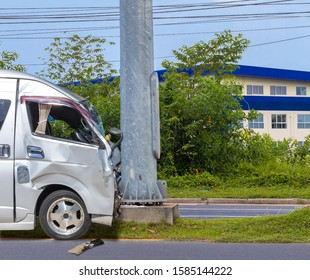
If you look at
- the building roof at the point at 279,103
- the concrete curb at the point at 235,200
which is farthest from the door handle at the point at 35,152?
the building roof at the point at 279,103

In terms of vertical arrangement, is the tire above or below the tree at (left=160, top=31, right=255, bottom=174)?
below

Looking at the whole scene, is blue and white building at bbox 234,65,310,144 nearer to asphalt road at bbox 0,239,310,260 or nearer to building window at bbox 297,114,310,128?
building window at bbox 297,114,310,128

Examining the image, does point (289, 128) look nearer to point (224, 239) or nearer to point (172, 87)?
point (172, 87)

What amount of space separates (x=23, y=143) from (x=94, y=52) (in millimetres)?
28076

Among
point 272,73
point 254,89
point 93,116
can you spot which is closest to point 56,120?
point 93,116

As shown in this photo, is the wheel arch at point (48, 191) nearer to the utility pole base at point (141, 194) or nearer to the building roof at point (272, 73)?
the utility pole base at point (141, 194)

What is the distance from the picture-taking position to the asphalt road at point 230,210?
15.8 m

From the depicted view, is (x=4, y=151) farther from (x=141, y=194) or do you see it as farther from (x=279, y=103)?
(x=279, y=103)

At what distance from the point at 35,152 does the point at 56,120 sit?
98cm

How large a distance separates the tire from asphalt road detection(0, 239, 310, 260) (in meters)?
0.13

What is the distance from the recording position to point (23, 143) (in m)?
7.93

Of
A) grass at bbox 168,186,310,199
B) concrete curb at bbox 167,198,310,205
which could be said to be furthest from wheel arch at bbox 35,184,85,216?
grass at bbox 168,186,310,199

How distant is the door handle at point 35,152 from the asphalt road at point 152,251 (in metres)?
1.12

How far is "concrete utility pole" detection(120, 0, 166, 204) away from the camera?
960 centimetres
